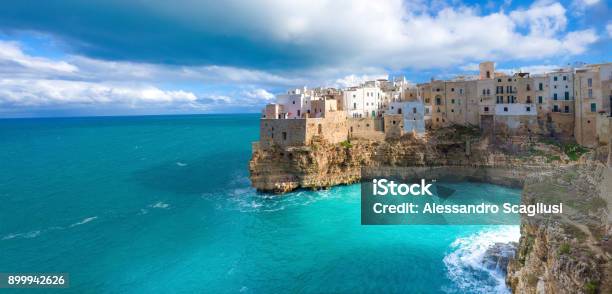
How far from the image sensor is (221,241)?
1145 inches

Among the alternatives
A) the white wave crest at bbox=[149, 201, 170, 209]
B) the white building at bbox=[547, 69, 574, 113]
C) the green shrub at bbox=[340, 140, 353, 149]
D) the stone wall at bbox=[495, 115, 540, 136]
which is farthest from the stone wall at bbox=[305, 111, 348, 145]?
the white building at bbox=[547, 69, 574, 113]

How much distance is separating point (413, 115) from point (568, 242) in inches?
1523

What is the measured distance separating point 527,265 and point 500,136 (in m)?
35.2

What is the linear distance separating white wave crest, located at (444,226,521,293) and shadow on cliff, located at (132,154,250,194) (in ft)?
94.3

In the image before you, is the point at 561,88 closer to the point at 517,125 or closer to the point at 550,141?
the point at 517,125

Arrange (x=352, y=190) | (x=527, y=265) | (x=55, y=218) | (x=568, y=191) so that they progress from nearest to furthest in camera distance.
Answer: (x=527, y=265) → (x=568, y=191) → (x=55, y=218) → (x=352, y=190)

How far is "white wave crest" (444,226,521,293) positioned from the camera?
69.3 feet

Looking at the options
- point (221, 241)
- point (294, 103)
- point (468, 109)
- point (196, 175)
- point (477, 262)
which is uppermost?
point (294, 103)

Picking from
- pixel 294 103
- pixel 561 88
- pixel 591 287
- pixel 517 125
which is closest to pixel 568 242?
pixel 591 287

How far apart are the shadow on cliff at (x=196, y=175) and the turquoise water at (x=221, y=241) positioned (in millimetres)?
472

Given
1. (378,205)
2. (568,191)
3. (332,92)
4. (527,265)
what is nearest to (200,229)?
(378,205)

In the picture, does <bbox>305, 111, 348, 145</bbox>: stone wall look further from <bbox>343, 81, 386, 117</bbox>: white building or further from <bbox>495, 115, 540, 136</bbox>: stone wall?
<bbox>495, 115, 540, 136</bbox>: stone wall

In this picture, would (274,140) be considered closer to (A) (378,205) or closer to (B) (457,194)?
(A) (378,205)

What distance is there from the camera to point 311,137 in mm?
45000
